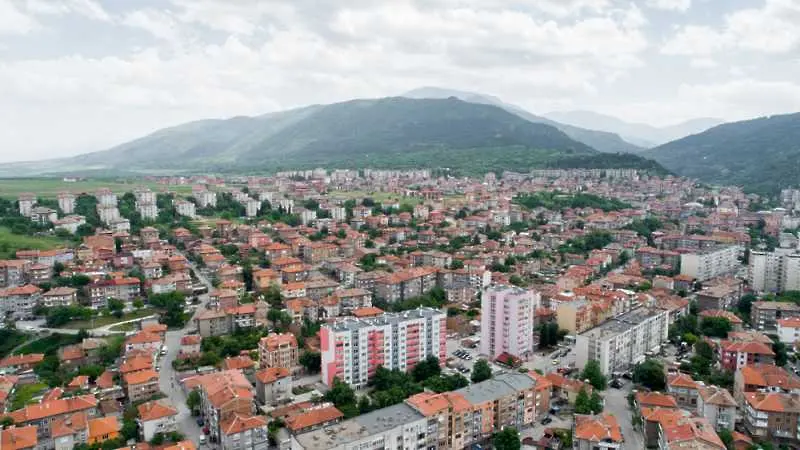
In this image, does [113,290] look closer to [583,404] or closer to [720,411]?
[583,404]

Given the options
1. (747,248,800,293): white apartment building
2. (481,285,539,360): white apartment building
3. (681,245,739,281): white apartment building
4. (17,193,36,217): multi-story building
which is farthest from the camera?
(17,193,36,217): multi-story building

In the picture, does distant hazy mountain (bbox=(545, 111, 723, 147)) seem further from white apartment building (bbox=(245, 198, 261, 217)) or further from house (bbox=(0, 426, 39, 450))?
house (bbox=(0, 426, 39, 450))

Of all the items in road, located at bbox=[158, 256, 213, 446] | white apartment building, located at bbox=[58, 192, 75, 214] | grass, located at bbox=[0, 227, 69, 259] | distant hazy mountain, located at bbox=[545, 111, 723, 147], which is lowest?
road, located at bbox=[158, 256, 213, 446]

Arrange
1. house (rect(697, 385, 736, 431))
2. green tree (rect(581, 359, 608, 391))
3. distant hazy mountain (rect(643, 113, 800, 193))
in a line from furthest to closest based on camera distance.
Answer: distant hazy mountain (rect(643, 113, 800, 193)) < green tree (rect(581, 359, 608, 391)) < house (rect(697, 385, 736, 431))

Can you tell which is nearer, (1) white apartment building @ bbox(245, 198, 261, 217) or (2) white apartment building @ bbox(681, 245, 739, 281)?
(2) white apartment building @ bbox(681, 245, 739, 281)

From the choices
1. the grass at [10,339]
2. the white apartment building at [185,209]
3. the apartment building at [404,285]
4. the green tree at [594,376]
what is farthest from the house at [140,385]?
the white apartment building at [185,209]

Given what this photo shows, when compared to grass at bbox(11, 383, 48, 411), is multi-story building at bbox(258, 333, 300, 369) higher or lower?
higher

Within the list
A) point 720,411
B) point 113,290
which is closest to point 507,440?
point 720,411

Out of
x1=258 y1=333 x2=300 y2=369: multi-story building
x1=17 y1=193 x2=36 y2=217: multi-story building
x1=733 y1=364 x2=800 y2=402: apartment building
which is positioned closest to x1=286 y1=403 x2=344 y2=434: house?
x1=258 y1=333 x2=300 y2=369: multi-story building
